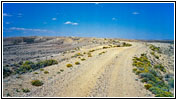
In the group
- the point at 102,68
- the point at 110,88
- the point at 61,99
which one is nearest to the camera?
the point at 61,99

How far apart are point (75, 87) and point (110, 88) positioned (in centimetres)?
270

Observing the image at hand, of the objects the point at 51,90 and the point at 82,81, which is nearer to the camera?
the point at 51,90

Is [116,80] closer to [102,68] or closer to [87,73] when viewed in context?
[87,73]

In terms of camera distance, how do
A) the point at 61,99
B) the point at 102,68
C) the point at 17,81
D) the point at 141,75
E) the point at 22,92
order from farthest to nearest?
the point at 102,68 < the point at 141,75 < the point at 17,81 < the point at 22,92 < the point at 61,99

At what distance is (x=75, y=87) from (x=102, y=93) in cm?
236

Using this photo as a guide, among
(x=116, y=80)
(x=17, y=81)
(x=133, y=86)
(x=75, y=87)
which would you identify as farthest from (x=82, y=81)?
(x=17, y=81)

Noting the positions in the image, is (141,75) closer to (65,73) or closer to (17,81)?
(65,73)

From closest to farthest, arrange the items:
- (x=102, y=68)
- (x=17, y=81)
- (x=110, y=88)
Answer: (x=110, y=88) < (x=17, y=81) < (x=102, y=68)

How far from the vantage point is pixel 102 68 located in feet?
77.4

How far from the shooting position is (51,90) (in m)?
15.6

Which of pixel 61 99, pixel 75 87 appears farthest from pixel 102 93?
pixel 61 99

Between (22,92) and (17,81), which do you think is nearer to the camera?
(22,92)

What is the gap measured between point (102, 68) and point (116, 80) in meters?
5.18

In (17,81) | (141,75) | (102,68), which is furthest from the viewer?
(102,68)
